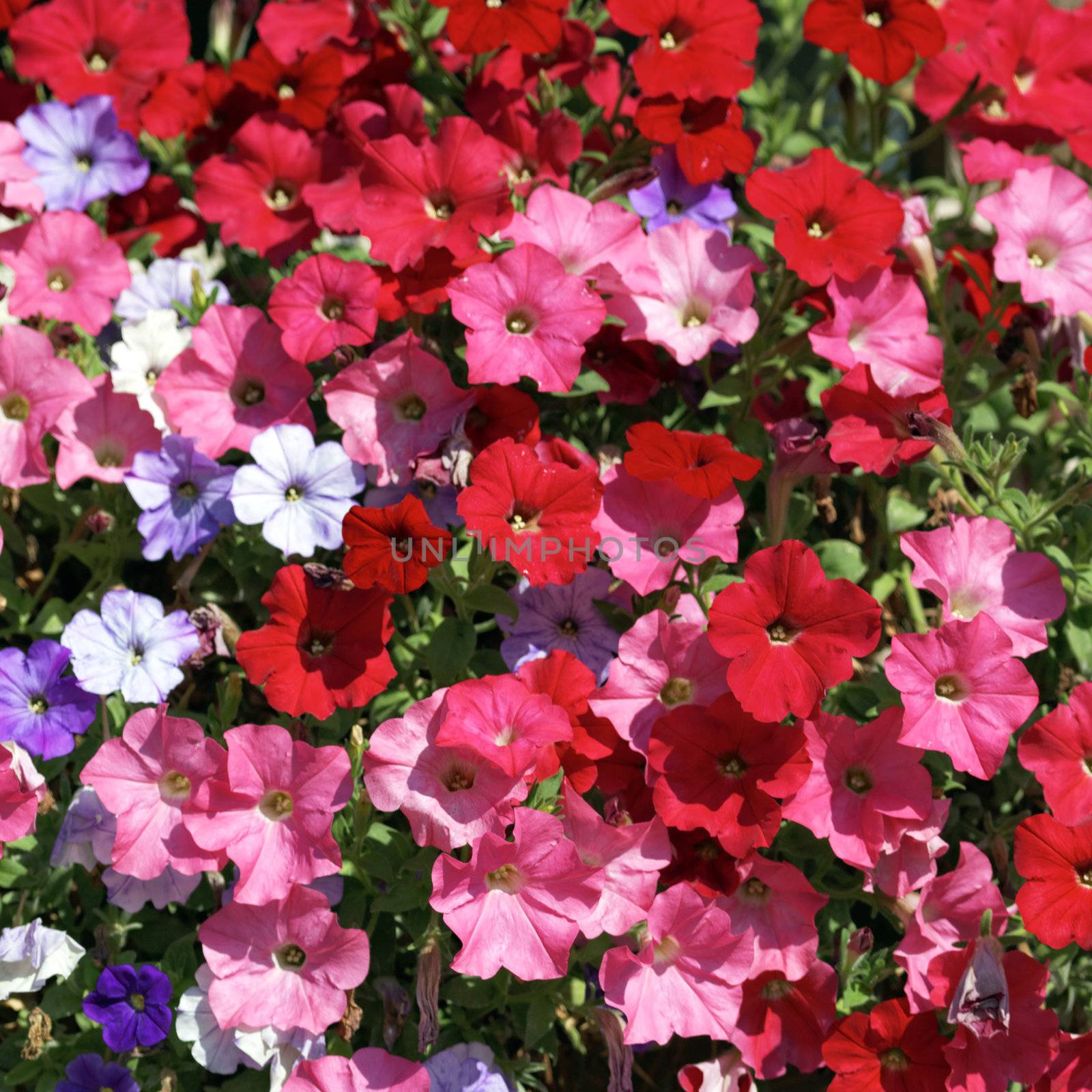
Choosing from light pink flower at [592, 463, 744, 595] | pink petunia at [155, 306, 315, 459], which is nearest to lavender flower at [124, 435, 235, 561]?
pink petunia at [155, 306, 315, 459]

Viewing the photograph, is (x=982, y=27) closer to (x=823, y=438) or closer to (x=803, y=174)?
(x=803, y=174)

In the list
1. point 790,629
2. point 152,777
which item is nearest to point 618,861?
point 790,629

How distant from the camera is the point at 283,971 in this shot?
157 cm

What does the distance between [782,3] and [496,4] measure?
98 cm

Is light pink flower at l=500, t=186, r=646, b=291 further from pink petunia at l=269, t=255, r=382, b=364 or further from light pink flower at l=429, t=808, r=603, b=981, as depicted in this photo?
light pink flower at l=429, t=808, r=603, b=981

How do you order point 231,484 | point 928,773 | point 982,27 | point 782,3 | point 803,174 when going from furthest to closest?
point 782,3
point 982,27
point 803,174
point 231,484
point 928,773

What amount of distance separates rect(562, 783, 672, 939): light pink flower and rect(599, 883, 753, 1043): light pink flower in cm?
2

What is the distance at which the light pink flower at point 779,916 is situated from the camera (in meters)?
1.58

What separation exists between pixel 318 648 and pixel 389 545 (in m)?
0.19

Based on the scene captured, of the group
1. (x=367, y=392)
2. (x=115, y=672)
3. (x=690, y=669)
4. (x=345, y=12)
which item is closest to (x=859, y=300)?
(x=690, y=669)

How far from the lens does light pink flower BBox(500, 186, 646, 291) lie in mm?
1798

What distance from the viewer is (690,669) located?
1.60 meters

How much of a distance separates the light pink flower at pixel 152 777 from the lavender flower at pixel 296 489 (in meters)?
0.28

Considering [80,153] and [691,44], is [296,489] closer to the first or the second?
[80,153]
